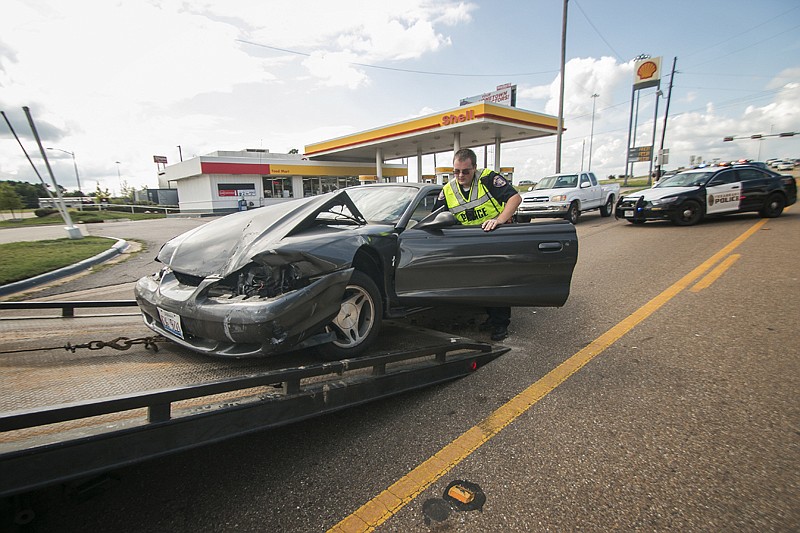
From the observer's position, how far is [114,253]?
29.5 ft

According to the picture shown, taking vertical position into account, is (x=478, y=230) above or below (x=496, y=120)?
below

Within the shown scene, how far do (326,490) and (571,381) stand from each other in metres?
1.81

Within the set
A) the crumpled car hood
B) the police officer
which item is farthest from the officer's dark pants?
the crumpled car hood

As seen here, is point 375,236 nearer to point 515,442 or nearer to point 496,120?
point 515,442

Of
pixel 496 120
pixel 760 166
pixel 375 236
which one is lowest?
pixel 375 236

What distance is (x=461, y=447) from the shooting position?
2062mm

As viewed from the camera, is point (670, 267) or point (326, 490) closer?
point (326, 490)

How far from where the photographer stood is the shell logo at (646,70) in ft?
109

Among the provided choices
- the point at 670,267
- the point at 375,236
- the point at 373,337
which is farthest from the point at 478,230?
the point at 670,267

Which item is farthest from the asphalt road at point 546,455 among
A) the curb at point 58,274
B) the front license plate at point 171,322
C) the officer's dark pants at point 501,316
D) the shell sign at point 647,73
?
the shell sign at point 647,73

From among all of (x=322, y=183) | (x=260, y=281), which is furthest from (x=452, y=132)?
(x=260, y=281)

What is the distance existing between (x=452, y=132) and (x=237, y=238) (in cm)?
2409

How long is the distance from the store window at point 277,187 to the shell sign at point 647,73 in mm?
31363

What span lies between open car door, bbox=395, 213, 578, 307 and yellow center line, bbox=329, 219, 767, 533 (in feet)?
1.86
